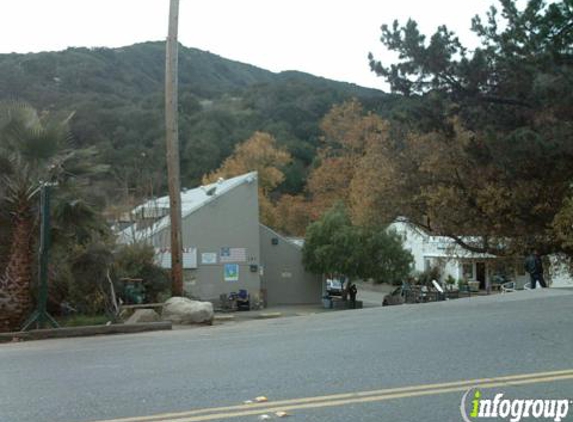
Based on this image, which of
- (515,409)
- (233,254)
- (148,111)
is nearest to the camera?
(515,409)

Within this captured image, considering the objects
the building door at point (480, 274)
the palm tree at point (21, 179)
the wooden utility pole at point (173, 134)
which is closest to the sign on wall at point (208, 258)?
the wooden utility pole at point (173, 134)

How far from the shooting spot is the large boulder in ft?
53.7

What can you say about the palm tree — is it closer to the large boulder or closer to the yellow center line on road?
the large boulder

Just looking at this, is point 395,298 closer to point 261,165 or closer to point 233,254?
point 233,254

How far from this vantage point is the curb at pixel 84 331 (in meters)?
14.0

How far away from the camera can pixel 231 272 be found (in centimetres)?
3738

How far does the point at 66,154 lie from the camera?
15742 mm

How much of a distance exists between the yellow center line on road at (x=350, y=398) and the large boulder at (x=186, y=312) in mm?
10249

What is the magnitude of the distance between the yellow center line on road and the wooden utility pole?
11.3 meters

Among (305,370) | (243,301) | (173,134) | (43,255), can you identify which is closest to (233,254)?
(243,301)

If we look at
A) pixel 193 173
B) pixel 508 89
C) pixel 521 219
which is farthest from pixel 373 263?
pixel 193 173

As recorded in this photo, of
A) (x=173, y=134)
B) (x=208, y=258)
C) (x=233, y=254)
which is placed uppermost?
(x=173, y=134)

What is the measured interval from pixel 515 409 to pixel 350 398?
1.45 meters

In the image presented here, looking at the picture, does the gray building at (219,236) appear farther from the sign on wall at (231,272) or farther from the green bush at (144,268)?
the green bush at (144,268)
